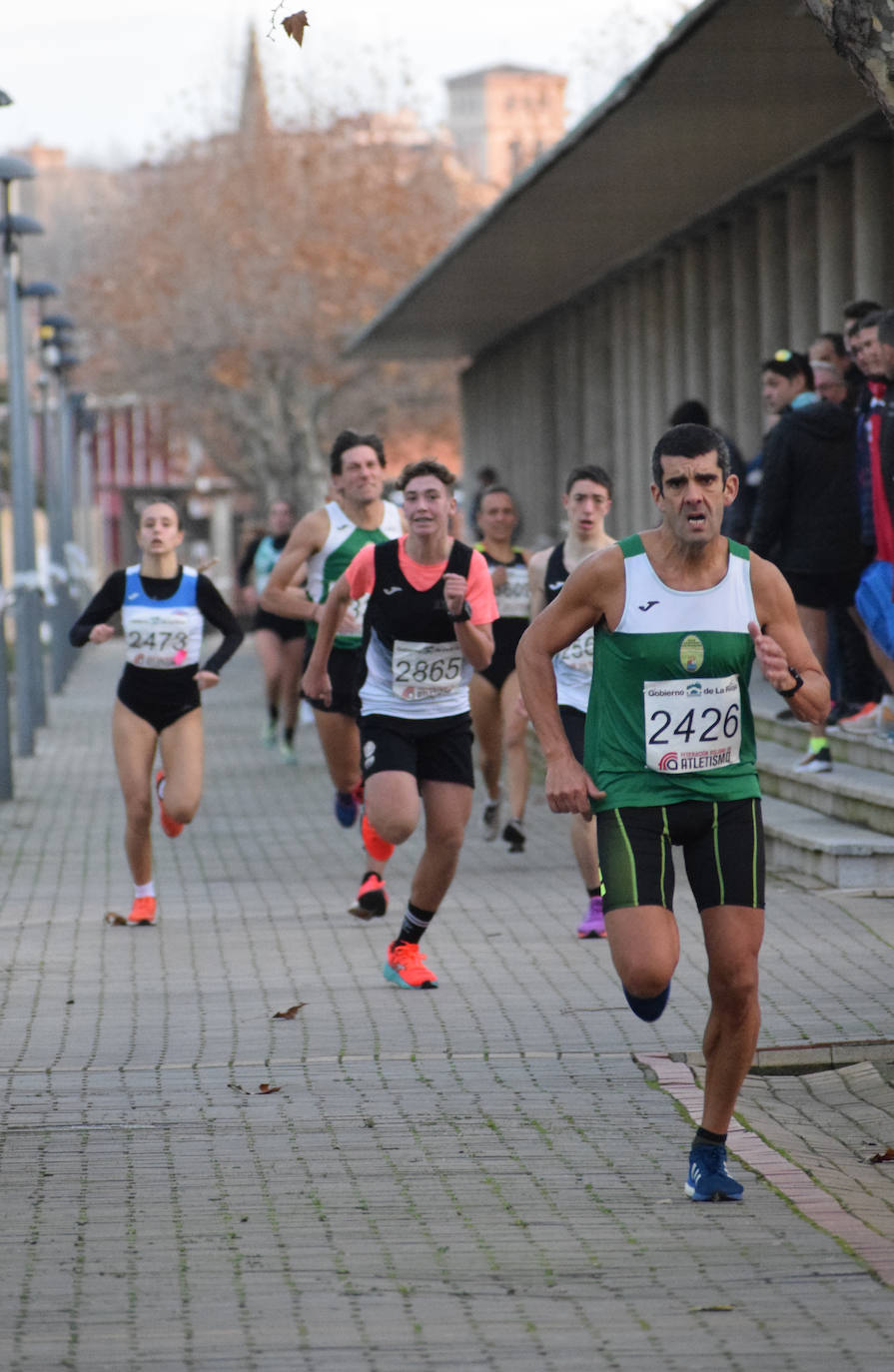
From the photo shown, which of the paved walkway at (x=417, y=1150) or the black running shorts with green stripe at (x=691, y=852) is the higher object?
the black running shorts with green stripe at (x=691, y=852)

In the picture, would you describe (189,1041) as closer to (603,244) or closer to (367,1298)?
(367,1298)

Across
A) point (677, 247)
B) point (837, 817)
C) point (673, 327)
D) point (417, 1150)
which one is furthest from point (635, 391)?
point (417, 1150)

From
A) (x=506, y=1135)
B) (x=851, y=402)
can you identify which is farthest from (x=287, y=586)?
(x=506, y=1135)

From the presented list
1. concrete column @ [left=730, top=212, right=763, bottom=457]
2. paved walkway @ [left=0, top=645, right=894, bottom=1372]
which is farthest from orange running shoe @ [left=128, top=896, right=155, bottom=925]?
concrete column @ [left=730, top=212, right=763, bottom=457]

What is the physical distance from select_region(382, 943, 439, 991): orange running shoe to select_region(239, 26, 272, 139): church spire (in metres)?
44.6

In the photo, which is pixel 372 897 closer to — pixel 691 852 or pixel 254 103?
pixel 691 852

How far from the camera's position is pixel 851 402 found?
13.0 metres

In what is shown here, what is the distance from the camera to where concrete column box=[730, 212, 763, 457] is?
67.4ft

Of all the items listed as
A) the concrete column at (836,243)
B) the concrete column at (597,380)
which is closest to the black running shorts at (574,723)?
the concrete column at (836,243)

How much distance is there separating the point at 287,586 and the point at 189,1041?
12.7ft

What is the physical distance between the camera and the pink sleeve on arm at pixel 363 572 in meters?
9.30

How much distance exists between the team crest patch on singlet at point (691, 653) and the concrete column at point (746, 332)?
14816 millimetres

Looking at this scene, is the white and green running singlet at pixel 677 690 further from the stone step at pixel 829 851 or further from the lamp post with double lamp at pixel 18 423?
the lamp post with double lamp at pixel 18 423

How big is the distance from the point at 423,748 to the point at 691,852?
3413 millimetres
